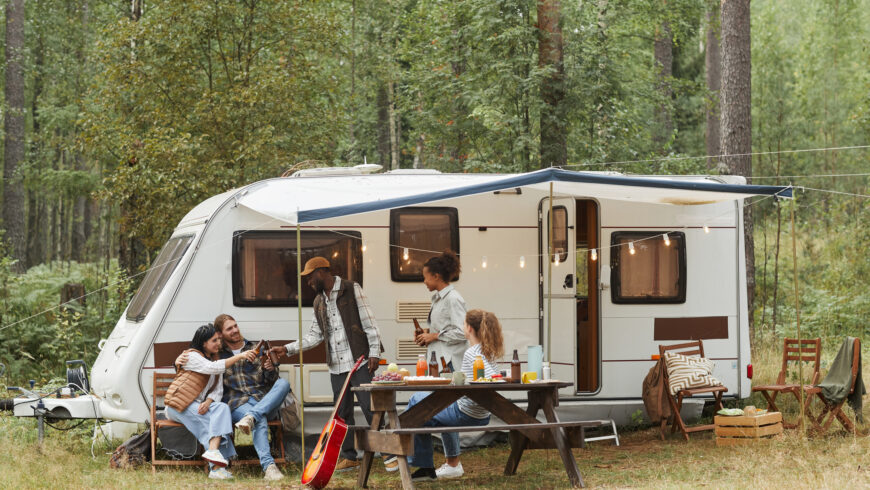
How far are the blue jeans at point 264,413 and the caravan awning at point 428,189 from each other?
55.4 inches

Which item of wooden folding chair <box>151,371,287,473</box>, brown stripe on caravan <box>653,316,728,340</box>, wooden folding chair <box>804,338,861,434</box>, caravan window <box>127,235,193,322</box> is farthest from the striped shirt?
wooden folding chair <box>804,338,861,434</box>

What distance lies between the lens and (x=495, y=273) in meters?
8.45

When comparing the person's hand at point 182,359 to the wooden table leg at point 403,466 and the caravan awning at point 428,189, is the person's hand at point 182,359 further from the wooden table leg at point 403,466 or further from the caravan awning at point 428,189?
the wooden table leg at point 403,466

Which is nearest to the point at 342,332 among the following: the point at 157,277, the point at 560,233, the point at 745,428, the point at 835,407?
the point at 157,277

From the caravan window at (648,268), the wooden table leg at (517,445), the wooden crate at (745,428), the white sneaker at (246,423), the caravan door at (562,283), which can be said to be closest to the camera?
the wooden table leg at (517,445)

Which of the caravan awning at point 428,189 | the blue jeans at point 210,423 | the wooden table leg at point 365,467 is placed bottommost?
the wooden table leg at point 365,467

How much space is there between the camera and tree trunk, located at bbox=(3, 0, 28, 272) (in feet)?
62.7

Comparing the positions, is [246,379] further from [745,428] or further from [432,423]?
[745,428]

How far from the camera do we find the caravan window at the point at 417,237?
8.28 m

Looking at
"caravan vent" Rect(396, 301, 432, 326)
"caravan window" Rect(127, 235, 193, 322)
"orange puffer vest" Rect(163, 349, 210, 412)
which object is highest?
"caravan window" Rect(127, 235, 193, 322)

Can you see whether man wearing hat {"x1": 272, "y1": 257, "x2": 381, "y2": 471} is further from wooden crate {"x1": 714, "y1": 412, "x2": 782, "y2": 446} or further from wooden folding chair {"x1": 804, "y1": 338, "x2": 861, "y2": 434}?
wooden folding chair {"x1": 804, "y1": 338, "x2": 861, "y2": 434}

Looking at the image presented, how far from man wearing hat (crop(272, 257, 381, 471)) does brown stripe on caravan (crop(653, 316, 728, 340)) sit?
2695 millimetres

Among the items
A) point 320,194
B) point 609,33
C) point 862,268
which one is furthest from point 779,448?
point 862,268

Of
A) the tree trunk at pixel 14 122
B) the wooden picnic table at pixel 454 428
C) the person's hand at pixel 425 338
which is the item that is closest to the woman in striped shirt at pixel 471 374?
the wooden picnic table at pixel 454 428
